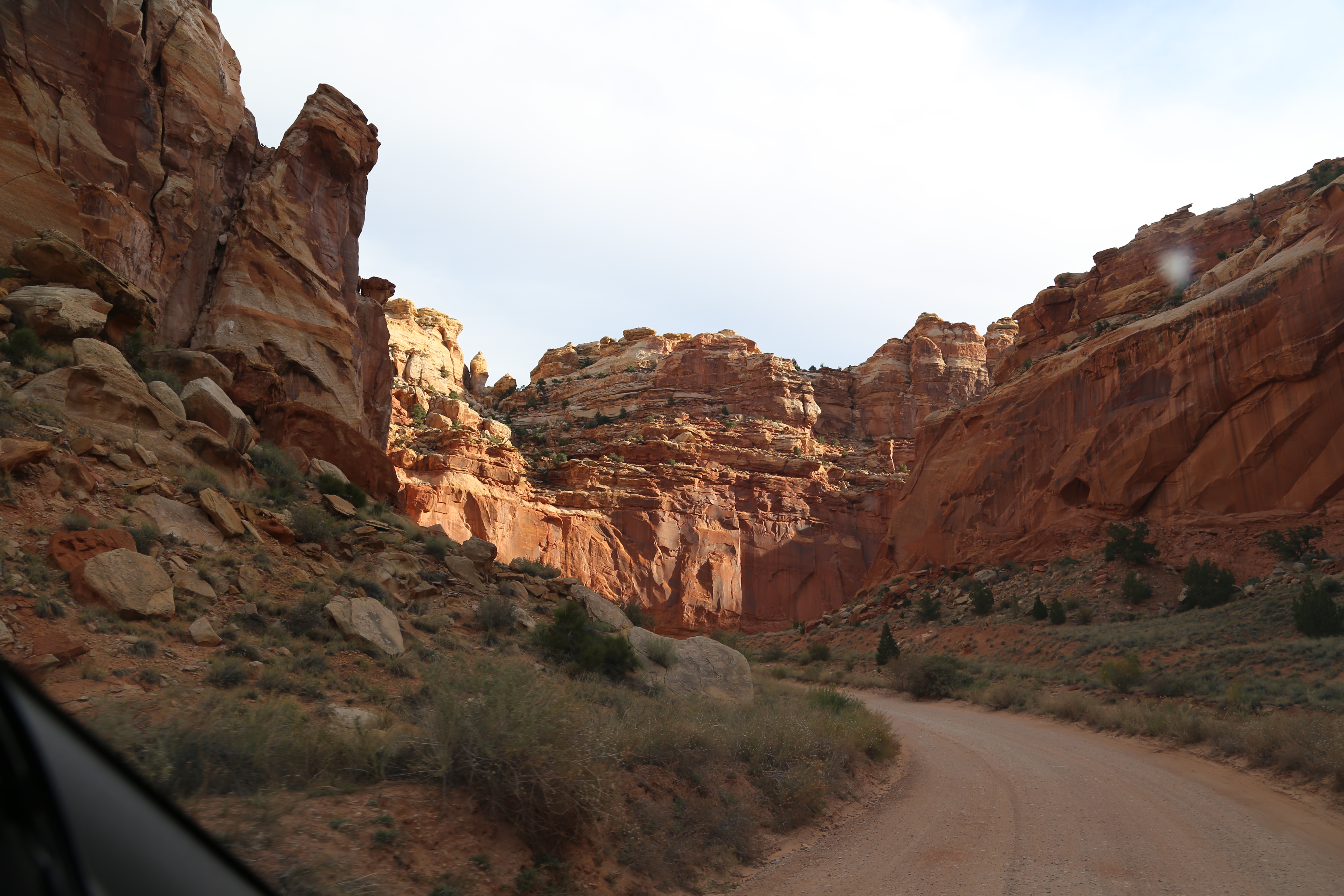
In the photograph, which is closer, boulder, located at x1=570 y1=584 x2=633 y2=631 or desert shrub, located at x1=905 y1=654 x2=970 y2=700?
boulder, located at x1=570 y1=584 x2=633 y2=631

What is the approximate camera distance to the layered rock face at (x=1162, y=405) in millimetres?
28016

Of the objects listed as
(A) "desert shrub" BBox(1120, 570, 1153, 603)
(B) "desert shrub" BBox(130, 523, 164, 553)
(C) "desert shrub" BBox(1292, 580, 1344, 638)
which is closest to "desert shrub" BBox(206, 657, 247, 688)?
(B) "desert shrub" BBox(130, 523, 164, 553)

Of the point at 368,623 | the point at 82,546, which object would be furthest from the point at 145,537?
the point at 368,623

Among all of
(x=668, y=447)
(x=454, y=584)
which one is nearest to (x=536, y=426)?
(x=668, y=447)

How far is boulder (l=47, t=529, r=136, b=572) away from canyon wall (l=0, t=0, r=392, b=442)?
27.0ft

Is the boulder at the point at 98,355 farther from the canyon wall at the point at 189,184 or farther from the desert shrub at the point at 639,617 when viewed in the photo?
the desert shrub at the point at 639,617

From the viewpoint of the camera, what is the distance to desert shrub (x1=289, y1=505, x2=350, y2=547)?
12.7 m

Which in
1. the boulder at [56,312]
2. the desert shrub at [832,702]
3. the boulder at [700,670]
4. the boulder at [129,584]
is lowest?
the desert shrub at [832,702]

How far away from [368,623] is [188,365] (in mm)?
9388

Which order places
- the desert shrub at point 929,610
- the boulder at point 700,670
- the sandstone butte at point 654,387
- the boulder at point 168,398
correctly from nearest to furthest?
the boulder at point 168,398
the boulder at point 700,670
the sandstone butte at point 654,387
the desert shrub at point 929,610

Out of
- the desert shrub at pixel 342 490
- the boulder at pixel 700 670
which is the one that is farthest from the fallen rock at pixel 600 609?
the desert shrub at pixel 342 490

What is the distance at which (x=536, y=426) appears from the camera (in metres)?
56.3

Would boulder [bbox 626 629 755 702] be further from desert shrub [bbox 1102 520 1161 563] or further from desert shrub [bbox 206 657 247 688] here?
desert shrub [bbox 1102 520 1161 563]

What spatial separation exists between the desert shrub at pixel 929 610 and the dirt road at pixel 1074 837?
22.3 metres
